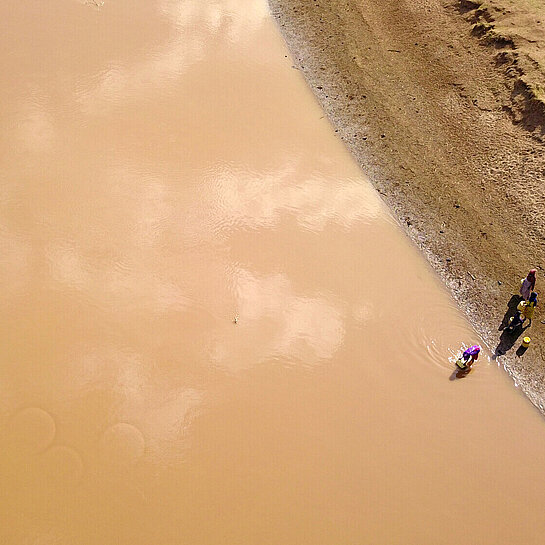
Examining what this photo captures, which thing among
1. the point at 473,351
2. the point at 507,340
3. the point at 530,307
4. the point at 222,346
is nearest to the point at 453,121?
the point at 530,307

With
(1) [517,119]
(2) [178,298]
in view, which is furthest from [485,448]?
(1) [517,119]

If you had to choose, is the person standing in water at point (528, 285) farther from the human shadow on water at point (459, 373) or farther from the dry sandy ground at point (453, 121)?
the human shadow on water at point (459, 373)

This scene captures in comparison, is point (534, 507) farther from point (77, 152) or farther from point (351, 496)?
point (77, 152)

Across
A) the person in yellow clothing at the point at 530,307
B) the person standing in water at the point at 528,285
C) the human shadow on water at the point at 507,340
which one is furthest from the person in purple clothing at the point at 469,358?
the person standing in water at the point at 528,285

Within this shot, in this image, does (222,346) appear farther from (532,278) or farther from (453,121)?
(453,121)

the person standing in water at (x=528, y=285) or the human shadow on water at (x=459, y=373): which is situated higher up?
the person standing in water at (x=528, y=285)

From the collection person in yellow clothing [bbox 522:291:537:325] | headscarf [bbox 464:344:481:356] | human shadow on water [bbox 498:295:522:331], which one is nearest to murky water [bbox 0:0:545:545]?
headscarf [bbox 464:344:481:356]

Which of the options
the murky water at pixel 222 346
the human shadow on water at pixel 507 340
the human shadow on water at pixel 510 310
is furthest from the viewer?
the human shadow on water at pixel 510 310
